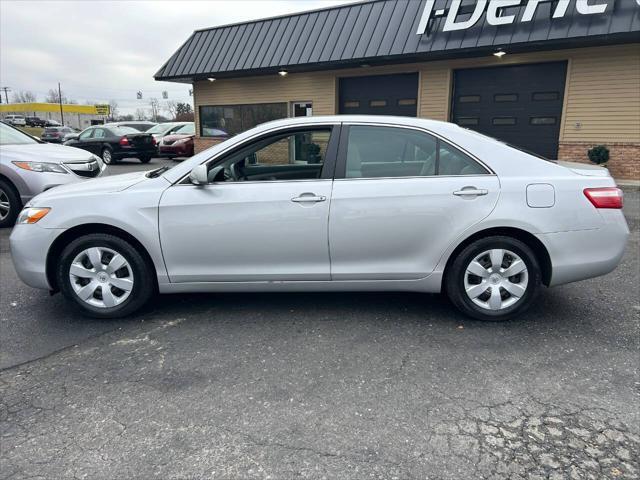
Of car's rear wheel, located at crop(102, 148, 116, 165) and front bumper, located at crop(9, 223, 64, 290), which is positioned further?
car's rear wheel, located at crop(102, 148, 116, 165)

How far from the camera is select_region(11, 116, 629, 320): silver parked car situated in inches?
142

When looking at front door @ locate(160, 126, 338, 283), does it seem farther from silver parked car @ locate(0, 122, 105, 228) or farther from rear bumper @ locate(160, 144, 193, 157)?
rear bumper @ locate(160, 144, 193, 157)

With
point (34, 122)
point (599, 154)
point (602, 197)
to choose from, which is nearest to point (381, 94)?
point (599, 154)

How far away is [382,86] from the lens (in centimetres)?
1471

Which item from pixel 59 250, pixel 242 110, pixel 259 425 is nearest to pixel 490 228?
pixel 259 425

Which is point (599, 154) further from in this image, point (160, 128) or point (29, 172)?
point (160, 128)

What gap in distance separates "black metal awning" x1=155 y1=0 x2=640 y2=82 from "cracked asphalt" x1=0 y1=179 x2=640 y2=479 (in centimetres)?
873

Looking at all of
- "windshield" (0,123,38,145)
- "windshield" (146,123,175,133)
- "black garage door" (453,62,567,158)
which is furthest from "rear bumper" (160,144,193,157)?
"windshield" (0,123,38,145)

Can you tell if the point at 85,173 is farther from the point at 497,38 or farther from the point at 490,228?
the point at 497,38

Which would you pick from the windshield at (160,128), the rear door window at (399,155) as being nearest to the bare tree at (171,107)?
the windshield at (160,128)

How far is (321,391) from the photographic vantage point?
283cm

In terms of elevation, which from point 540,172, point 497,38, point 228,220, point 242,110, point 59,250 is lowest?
point 59,250

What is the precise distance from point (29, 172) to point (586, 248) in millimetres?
7418

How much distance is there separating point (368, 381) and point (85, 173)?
658cm
